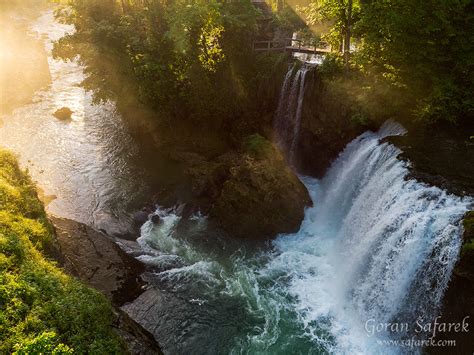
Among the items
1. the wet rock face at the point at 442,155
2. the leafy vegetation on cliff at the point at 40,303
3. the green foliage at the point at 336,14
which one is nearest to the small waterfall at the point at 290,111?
the green foliage at the point at 336,14

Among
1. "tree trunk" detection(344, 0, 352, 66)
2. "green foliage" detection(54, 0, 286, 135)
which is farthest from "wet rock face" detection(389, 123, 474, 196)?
"green foliage" detection(54, 0, 286, 135)

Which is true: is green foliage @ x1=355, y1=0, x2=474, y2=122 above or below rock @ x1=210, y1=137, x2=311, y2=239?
above

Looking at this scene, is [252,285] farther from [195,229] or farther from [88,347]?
[88,347]

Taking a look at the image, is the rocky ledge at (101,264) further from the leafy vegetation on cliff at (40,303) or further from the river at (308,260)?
the leafy vegetation on cliff at (40,303)

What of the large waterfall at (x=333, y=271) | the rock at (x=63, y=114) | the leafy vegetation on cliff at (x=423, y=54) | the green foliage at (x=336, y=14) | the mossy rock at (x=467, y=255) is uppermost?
the green foliage at (x=336, y=14)

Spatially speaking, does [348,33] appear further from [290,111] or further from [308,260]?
[308,260]

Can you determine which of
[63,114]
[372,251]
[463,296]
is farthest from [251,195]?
[63,114]

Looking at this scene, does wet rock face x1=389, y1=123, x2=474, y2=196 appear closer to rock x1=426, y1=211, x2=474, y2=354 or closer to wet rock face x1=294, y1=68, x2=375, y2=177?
rock x1=426, y1=211, x2=474, y2=354
